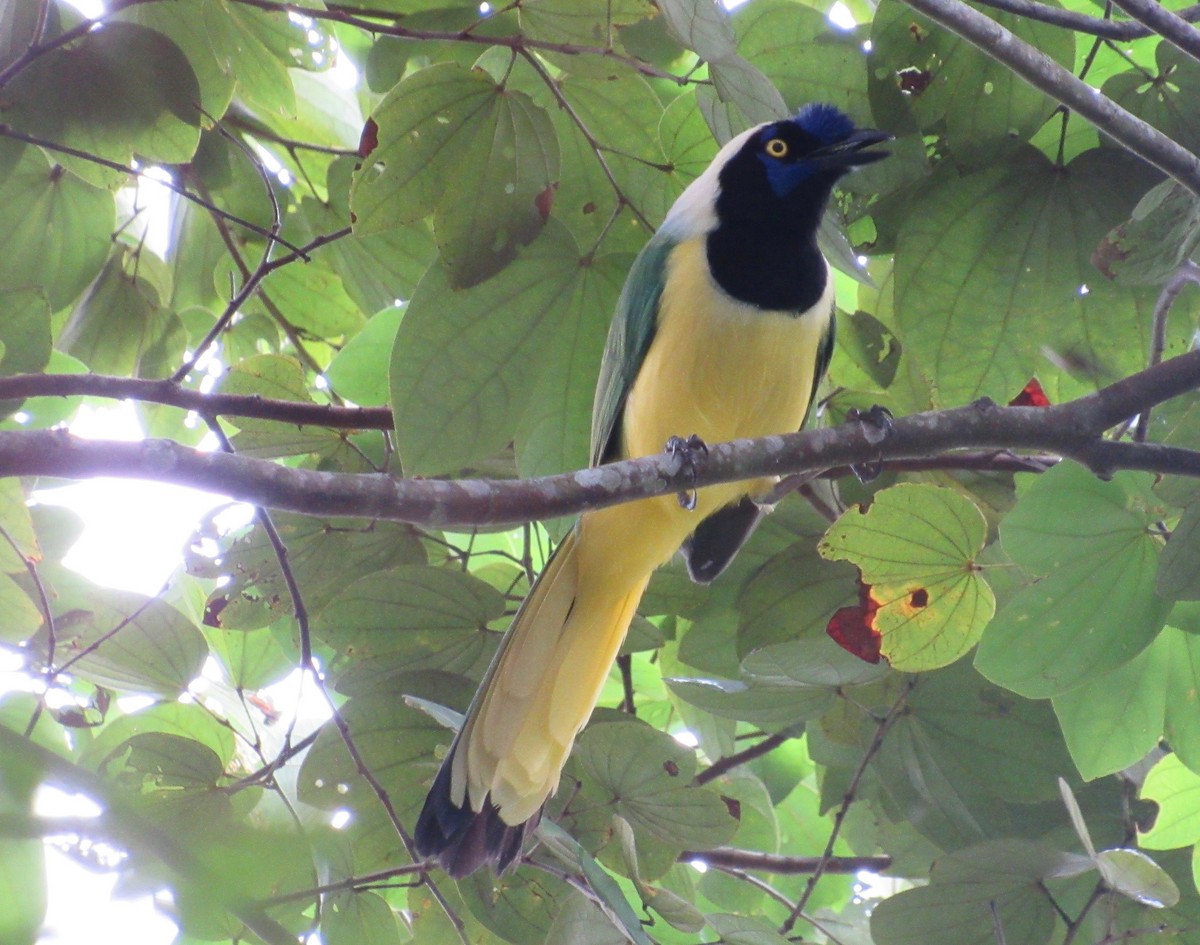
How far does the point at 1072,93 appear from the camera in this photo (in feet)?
5.90

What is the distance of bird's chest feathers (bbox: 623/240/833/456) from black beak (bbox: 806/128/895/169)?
1.07ft

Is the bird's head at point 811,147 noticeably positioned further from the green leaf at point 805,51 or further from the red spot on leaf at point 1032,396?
Result: the red spot on leaf at point 1032,396

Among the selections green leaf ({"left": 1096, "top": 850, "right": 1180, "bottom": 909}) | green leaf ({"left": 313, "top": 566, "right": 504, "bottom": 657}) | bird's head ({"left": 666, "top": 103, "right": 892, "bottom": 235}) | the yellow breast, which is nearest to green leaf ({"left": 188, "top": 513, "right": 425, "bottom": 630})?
green leaf ({"left": 313, "top": 566, "right": 504, "bottom": 657})

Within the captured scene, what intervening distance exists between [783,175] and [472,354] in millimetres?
1034

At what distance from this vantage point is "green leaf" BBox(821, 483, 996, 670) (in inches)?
83.3

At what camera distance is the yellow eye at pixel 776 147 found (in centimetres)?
302

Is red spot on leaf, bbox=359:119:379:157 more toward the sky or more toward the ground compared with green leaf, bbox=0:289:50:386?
more toward the sky

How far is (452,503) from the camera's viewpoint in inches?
56.1

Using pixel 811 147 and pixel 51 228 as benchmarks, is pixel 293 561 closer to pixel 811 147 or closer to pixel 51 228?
pixel 51 228

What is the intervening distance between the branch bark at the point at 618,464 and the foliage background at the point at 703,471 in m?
0.01

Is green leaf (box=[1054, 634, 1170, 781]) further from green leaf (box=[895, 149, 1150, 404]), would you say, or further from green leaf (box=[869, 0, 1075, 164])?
green leaf (box=[869, 0, 1075, 164])

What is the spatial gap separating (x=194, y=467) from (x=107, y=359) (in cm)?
216

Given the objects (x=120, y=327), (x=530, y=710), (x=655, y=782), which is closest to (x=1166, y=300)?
(x=655, y=782)

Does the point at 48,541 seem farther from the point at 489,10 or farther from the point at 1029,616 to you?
the point at 1029,616
